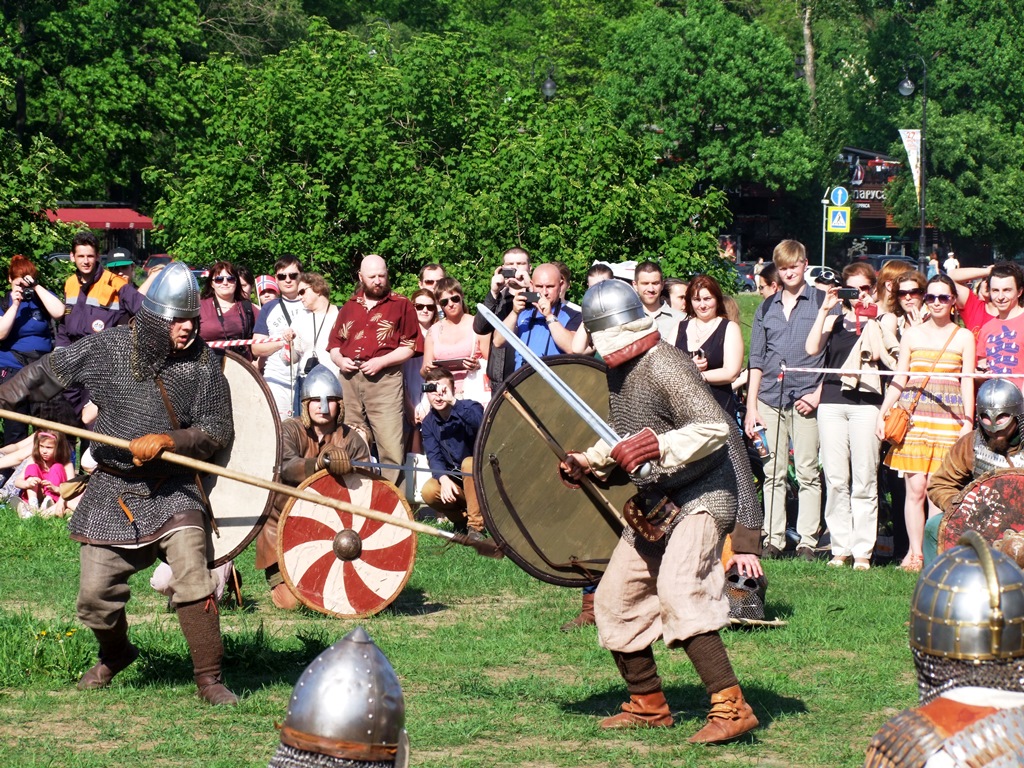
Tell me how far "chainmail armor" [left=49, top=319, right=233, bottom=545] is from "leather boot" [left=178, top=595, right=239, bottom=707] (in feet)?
1.16

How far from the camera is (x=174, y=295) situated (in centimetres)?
600

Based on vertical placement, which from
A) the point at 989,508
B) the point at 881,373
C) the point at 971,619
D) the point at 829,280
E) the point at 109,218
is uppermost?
the point at 109,218

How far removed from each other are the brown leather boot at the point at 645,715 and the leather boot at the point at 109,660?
6.73 ft

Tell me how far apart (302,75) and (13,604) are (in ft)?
30.8

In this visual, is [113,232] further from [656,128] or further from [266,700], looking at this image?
[266,700]

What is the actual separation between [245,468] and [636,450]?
1928mm

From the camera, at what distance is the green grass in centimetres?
546

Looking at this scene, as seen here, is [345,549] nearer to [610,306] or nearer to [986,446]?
[610,306]

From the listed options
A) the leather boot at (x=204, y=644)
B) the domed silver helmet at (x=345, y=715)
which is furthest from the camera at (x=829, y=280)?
the domed silver helmet at (x=345, y=715)

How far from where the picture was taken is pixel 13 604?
807 cm

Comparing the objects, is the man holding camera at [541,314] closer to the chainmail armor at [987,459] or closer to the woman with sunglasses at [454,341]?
the woman with sunglasses at [454,341]

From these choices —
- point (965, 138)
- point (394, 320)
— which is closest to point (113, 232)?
point (965, 138)

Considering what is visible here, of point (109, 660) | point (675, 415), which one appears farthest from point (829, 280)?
point (109, 660)

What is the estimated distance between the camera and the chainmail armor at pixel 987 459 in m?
6.58
